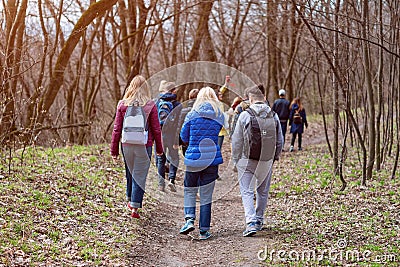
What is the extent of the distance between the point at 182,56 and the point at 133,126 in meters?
19.4

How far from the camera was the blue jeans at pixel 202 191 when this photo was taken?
7.88 m

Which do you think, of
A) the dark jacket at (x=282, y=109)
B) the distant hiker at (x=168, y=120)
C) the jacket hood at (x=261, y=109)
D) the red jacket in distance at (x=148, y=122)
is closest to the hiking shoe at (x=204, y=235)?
the red jacket in distance at (x=148, y=122)

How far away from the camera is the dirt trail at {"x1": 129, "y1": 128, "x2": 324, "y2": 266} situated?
681cm

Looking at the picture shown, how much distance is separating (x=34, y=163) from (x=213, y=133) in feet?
15.1

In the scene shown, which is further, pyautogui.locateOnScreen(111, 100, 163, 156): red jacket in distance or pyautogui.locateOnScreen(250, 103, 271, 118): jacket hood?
pyautogui.locateOnScreen(111, 100, 163, 156): red jacket in distance

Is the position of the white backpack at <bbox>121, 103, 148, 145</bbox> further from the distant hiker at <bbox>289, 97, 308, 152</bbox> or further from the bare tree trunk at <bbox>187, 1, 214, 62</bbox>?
the bare tree trunk at <bbox>187, 1, 214, 62</bbox>

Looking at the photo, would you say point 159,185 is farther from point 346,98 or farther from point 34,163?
point 346,98

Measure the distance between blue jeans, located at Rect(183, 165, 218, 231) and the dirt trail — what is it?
328mm

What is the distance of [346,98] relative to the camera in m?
9.66

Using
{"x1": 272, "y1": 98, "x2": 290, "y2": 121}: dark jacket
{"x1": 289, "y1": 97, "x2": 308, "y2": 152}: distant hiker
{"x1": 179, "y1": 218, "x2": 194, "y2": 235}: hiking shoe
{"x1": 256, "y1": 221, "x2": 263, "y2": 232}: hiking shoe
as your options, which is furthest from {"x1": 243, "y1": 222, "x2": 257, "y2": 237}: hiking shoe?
{"x1": 289, "y1": 97, "x2": 308, "y2": 152}: distant hiker

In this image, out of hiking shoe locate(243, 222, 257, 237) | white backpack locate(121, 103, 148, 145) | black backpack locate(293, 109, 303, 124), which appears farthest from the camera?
black backpack locate(293, 109, 303, 124)

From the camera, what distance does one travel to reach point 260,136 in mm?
7723

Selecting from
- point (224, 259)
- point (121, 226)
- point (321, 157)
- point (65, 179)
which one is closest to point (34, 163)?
point (65, 179)

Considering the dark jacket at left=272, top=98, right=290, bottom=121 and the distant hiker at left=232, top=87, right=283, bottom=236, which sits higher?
the dark jacket at left=272, top=98, right=290, bottom=121
